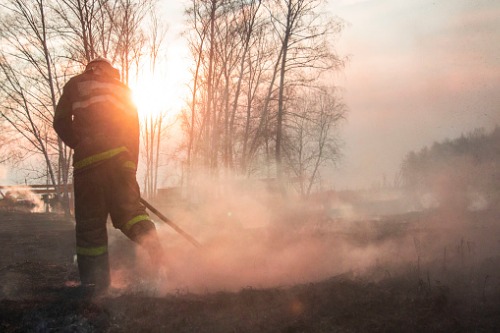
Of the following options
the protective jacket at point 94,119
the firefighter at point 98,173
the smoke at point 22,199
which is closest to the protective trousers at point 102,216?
the firefighter at point 98,173

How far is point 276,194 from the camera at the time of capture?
16.8 meters

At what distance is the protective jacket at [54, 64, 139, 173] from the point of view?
428 centimetres

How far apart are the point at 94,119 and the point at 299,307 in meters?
2.50

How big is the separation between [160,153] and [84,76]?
89.4 feet

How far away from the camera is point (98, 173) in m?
4.28

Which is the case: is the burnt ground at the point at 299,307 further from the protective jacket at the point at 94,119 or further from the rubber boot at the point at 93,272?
the protective jacket at the point at 94,119

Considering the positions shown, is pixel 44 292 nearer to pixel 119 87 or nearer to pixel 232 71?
pixel 119 87

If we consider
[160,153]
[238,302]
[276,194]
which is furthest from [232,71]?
[238,302]

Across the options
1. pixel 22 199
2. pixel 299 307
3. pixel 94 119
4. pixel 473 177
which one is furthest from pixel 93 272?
pixel 22 199

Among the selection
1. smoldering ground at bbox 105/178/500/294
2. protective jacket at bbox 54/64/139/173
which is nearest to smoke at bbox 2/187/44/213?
smoldering ground at bbox 105/178/500/294

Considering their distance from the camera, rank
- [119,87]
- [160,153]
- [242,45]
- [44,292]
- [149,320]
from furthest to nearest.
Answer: [160,153] < [242,45] < [119,87] < [44,292] < [149,320]

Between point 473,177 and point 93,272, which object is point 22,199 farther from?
point 93,272

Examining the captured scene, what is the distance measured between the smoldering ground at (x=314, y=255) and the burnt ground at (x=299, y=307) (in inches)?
8.2

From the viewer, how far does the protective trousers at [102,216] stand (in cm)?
424
